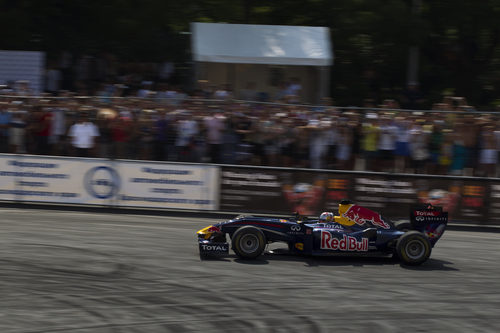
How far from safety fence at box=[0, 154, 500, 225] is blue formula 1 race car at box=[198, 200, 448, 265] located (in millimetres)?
3670

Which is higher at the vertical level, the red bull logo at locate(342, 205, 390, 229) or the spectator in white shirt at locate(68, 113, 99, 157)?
the spectator in white shirt at locate(68, 113, 99, 157)

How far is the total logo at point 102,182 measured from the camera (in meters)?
13.8

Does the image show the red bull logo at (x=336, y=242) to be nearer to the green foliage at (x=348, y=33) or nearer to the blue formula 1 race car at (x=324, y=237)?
the blue formula 1 race car at (x=324, y=237)

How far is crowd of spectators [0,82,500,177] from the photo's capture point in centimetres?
1371

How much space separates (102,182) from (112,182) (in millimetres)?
203

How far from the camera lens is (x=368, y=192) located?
13.6 meters

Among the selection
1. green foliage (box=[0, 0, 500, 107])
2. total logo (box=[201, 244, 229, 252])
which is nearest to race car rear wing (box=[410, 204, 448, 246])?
total logo (box=[201, 244, 229, 252])

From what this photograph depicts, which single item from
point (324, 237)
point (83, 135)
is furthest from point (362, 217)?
point (83, 135)

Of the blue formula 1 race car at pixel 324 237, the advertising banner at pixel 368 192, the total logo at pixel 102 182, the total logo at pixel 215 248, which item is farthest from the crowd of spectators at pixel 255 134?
the total logo at pixel 215 248

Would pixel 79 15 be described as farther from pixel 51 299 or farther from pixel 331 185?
pixel 51 299

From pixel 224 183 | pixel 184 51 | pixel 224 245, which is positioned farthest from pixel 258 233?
pixel 184 51

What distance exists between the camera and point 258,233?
9633 millimetres

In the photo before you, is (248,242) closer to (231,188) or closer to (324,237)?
(324,237)

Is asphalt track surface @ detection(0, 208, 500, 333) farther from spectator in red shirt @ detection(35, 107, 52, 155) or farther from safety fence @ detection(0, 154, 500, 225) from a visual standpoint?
spectator in red shirt @ detection(35, 107, 52, 155)
